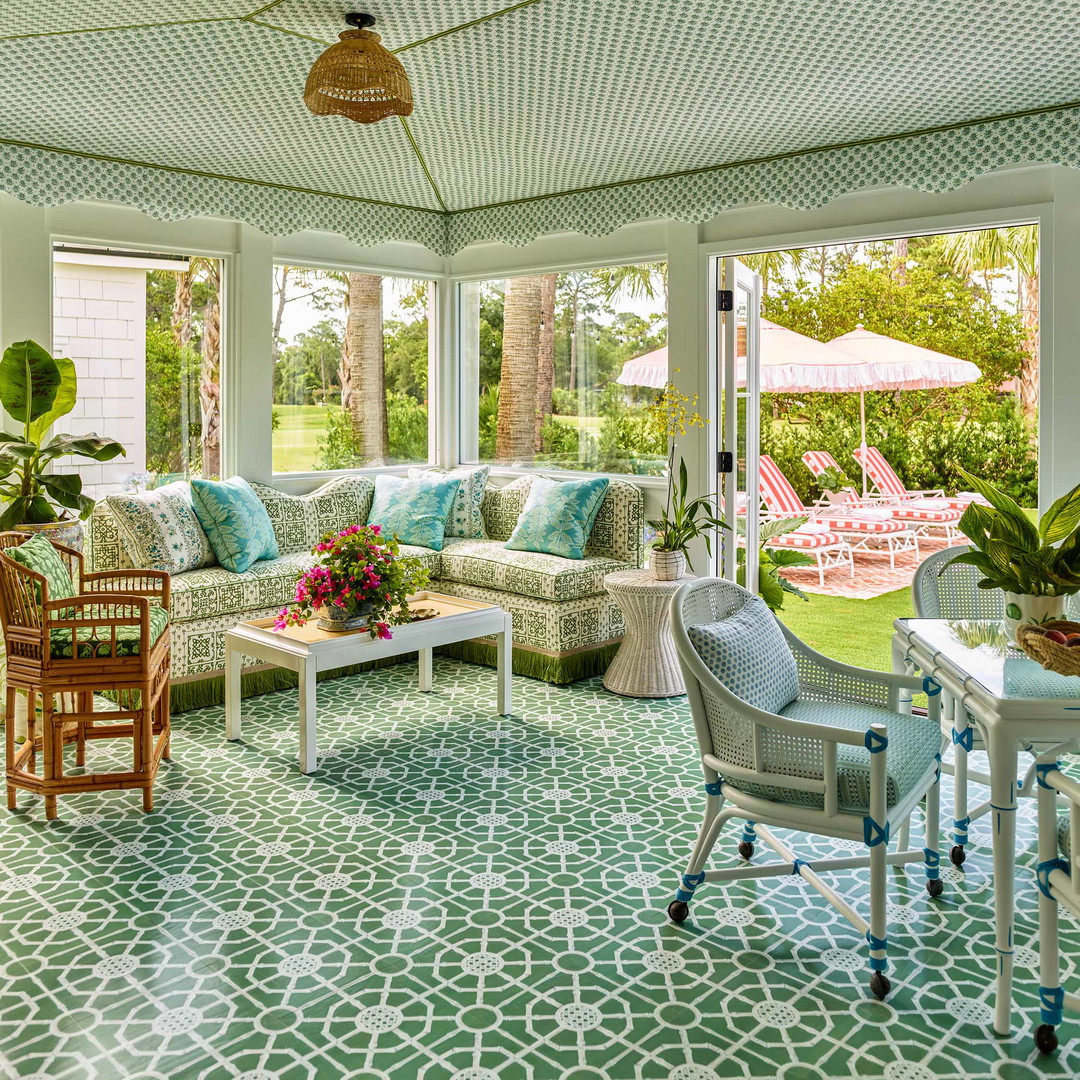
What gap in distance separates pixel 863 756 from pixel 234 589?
11.2 ft

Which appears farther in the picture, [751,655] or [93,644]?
[93,644]

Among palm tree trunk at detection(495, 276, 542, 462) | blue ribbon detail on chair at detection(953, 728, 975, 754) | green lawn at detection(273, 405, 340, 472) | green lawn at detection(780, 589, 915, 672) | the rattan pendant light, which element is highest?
the rattan pendant light

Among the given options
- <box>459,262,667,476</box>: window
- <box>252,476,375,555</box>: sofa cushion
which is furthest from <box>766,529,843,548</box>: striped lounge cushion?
<box>252,476,375,555</box>: sofa cushion

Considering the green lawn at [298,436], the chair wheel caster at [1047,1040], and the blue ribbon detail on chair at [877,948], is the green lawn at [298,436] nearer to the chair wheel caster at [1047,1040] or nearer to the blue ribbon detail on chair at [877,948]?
the blue ribbon detail on chair at [877,948]

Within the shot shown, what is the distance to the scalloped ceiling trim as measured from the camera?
4391mm

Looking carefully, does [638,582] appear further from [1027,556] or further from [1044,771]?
[1044,771]

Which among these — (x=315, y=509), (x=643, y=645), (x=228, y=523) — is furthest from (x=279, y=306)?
(x=643, y=645)

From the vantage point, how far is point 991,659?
2795 millimetres

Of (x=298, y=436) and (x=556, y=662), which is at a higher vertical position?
(x=298, y=436)

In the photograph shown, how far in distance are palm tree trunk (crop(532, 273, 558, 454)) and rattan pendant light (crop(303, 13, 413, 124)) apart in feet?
9.53

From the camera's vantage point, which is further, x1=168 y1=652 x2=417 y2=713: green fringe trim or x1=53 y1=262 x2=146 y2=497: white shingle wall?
x1=53 y1=262 x2=146 y2=497: white shingle wall

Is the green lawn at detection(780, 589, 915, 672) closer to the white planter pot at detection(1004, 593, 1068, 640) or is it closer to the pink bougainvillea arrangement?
the pink bougainvillea arrangement

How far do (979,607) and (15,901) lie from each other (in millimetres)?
3344

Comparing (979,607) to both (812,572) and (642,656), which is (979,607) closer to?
(642,656)
